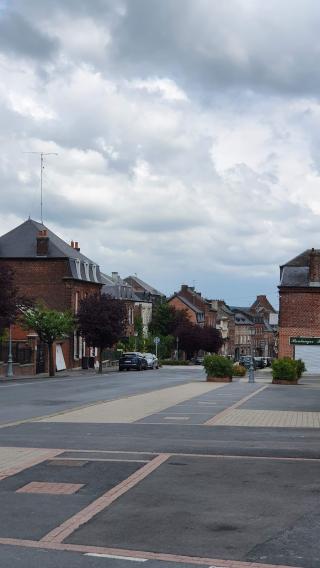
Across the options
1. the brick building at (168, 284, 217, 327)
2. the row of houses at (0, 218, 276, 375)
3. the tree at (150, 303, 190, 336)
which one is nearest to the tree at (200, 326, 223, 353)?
the tree at (150, 303, 190, 336)

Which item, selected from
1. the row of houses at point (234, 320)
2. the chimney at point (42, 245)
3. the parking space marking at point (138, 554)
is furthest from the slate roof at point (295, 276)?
the row of houses at point (234, 320)

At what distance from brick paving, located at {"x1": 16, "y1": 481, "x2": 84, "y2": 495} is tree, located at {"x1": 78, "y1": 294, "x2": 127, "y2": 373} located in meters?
50.9

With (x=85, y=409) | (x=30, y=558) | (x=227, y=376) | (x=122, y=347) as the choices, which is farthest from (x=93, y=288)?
(x=30, y=558)

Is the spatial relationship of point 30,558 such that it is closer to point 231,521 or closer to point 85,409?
point 231,521

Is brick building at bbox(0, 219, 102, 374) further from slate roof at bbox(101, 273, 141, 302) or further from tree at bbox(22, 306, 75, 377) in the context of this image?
slate roof at bbox(101, 273, 141, 302)

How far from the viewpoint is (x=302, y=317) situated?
192 ft

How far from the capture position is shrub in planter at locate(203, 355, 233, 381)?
40688mm

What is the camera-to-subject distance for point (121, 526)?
7.73 m

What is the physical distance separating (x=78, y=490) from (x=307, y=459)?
4159 millimetres

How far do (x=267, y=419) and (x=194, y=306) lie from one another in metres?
112

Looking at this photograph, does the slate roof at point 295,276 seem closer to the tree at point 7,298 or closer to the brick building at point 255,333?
the tree at point 7,298

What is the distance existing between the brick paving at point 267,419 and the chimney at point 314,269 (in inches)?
1509

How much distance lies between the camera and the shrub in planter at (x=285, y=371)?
39188 mm

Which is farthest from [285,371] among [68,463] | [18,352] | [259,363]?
[259,363]
